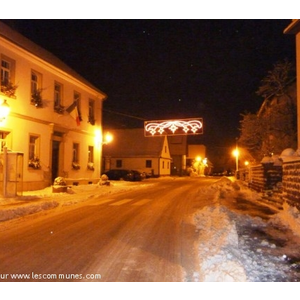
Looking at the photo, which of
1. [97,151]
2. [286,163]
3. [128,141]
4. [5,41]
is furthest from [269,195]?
[128,141]

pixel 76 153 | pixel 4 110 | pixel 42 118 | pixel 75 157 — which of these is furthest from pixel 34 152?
pixel 76 153

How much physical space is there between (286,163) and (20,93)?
43.4 ft

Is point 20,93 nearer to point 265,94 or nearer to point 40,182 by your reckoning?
point 40,182

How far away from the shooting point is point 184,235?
9.27m

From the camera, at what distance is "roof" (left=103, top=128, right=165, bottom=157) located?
2105 inches

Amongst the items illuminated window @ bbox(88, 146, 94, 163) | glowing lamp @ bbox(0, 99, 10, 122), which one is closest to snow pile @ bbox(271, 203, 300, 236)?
glowing lamp @ bbox(0, 99, 10, 122)

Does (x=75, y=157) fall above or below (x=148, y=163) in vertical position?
below

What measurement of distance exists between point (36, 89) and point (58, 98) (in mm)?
2821

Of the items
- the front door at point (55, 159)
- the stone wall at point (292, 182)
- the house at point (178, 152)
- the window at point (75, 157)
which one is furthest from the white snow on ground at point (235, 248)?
the house at point (178, 152)

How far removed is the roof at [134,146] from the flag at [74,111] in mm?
27859

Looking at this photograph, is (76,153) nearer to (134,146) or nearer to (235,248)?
(235,248)

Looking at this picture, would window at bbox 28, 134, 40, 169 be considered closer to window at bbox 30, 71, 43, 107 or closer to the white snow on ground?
window at bbox 30, 71, 43, 107

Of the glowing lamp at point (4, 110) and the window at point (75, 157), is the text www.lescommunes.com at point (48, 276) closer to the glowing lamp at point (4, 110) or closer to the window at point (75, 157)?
the glowing lamp at point (4, 110)

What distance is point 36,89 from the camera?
21438mm
